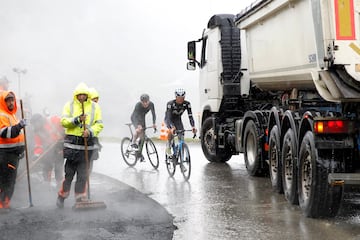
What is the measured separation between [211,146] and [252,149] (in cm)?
249

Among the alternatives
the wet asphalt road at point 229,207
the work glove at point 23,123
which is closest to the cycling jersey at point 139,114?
the wet asphalt road at point 229,207

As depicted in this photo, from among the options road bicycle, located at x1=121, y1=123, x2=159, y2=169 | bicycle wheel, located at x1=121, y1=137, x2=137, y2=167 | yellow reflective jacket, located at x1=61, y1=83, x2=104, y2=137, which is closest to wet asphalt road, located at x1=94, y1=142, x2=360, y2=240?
road bicycle, located at x1=121, y1=123, x2=159, y2=169

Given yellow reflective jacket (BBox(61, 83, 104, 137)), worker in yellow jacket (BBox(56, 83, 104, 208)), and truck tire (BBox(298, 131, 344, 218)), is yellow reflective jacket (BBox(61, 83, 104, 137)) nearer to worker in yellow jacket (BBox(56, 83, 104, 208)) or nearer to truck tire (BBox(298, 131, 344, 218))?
worker in yellow jacket (BBox(56, 83, 104, 208))

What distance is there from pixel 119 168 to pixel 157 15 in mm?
35951

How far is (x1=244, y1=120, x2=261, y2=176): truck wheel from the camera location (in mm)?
10453

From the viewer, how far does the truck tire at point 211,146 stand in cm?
1315

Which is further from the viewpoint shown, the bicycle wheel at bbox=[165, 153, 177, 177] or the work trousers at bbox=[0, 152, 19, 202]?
the bicycle wheel at bbox=[165, 153, 177, 177]

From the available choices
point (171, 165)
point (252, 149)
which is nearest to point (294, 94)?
point (252, 149)

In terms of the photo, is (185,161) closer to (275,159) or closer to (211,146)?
(275,159)

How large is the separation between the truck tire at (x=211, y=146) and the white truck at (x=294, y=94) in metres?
0.05

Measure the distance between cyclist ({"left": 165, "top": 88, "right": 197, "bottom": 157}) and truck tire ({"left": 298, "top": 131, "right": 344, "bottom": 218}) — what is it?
13.8 feet

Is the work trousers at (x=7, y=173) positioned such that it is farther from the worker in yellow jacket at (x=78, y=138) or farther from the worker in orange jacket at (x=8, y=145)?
the worker in yellow jacket at (x=78, y=138)

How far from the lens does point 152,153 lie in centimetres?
1223

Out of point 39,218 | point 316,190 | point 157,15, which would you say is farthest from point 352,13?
point 157,15
